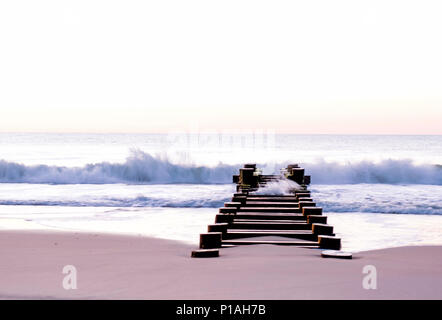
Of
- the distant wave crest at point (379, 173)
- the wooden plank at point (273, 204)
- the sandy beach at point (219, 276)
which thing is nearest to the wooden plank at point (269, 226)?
the sandy beach at point (219, 276)

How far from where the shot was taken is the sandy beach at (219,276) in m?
4.77

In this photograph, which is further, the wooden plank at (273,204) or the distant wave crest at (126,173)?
the distant wave crest at (126,173)

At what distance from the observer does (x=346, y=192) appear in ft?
81.0

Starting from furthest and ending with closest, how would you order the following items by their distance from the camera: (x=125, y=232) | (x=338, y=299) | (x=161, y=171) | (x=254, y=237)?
(x=161, y=171) < (x=125, y=232) < (x=254, y=237) < (x=338, y=299)

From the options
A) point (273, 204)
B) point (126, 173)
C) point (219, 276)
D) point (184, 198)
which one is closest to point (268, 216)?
point (273, 204)

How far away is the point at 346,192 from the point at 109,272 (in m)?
19.9

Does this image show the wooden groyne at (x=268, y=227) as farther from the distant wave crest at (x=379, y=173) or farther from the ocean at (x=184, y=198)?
the distant wave crest at (x=379, y=173)

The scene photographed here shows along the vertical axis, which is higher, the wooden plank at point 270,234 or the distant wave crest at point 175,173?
the distant wave crest at point 175,173

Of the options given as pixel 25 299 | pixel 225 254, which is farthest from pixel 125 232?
pixel 25 299

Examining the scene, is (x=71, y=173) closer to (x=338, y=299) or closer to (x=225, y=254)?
(x=225, y=254)

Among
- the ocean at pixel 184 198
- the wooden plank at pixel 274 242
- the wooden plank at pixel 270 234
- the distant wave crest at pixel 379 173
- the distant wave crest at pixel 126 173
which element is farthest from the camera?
the distant wave crest at pixel 379 173

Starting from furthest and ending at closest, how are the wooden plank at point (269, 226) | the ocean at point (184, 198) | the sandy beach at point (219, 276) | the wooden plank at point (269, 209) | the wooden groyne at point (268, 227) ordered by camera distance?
the ocean at point (184, 198), the wooden plank at point (269, 209), the wooden plank at point (269, 226), the wooden groyne at point (268, 227), the sandy beach at point (219, 276)

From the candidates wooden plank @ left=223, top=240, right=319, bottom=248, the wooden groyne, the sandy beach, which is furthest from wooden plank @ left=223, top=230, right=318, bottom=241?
the sandy beach

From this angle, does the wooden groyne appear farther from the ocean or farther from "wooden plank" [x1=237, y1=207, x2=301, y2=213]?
the ocean
